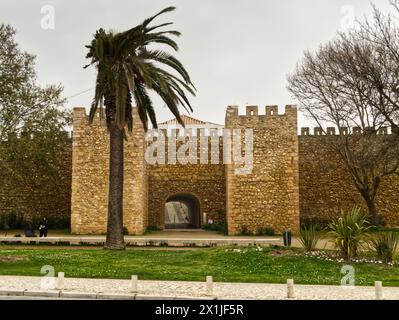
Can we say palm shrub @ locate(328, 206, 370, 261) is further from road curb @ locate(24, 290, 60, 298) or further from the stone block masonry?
the stone block masonry

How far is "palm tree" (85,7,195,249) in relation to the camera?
16.4 m

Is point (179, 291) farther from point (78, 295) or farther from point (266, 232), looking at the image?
point (266, 232)

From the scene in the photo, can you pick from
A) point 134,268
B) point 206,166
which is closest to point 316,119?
point 206,166

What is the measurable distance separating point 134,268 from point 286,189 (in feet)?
41.0

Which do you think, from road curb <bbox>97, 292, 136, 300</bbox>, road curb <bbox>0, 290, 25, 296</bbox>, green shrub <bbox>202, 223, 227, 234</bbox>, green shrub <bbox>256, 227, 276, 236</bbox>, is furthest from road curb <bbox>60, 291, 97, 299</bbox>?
green shrub <bbox>202, 223, 227, 234</bbox>

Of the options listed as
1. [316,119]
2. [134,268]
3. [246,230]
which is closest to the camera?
[134,268]

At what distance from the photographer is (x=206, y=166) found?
28.8 metres

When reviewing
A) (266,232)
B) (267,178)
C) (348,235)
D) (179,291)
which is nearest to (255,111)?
(267,178)

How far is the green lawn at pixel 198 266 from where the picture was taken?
11.9 metres

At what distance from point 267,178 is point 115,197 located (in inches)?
366

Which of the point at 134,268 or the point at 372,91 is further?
the point at 372,91

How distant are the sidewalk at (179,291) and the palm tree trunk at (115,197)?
19.7ft

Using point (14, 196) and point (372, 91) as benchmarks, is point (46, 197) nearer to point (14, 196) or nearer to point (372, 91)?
point (14, 196)

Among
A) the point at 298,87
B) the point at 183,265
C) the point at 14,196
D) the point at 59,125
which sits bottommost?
the point at 183,265
